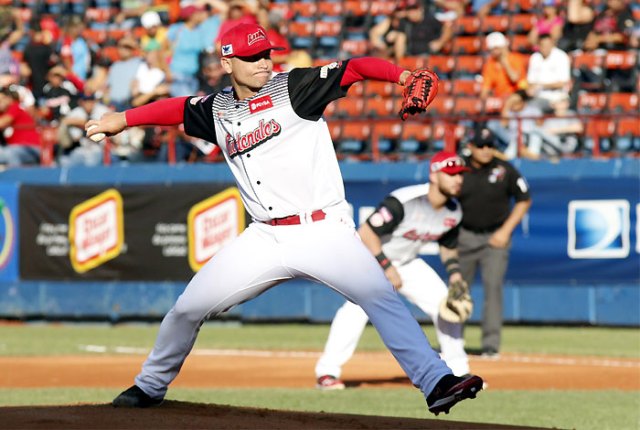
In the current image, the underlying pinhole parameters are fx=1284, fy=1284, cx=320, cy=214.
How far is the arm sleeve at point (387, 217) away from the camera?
422 inches

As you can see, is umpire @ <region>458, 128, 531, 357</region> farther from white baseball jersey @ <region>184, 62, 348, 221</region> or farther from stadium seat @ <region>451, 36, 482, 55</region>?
white baseball jersey @ <region>184, 62, 348, 221</region>

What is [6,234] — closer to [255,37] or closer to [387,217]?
[387,217]

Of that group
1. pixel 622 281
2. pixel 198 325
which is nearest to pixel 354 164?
pixel 622 281

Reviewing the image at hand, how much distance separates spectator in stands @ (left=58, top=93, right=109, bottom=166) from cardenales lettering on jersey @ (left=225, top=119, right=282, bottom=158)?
12.1 metres

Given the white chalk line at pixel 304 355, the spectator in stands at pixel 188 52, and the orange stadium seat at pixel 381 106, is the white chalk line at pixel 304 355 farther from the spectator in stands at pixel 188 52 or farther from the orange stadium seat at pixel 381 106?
the orange stadium seat at pixel 381 106

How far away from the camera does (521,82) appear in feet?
58.0

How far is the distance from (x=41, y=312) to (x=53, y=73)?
3.64 meters

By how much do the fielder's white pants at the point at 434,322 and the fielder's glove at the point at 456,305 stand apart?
109 mm

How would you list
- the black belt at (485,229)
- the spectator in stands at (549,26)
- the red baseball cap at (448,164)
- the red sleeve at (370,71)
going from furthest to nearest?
the spectator in stands at (549,26) → the black belt at (485,229) → the red baseball cap at (448,164) → the red sleeve at (370,71)

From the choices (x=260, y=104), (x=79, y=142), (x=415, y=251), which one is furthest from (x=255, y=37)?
(x=79, y=142)

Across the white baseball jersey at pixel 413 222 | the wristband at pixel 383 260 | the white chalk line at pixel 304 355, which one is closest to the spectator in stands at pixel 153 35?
the white chalk line at pixel 304 355

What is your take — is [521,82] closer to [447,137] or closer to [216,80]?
[447,137]

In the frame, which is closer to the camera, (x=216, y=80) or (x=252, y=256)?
(x=252, y=256)

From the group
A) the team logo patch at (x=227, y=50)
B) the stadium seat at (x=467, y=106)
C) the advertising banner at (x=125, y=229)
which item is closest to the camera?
the team logo patch at (x=227, y=50)
